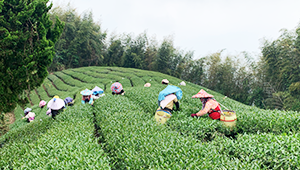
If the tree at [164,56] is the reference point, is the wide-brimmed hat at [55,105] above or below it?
below

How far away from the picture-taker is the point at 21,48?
239 inches

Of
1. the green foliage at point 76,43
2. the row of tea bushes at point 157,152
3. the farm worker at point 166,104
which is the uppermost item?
the green foliage at point 76,43

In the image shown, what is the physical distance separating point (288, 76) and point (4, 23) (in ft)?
76.5

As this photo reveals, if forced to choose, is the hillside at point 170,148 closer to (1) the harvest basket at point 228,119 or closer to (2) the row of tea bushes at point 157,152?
(2) the row of tea bushes at point 157,152

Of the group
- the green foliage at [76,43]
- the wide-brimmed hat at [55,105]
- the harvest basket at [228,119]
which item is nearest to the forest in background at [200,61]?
the green foliage at [76,43]

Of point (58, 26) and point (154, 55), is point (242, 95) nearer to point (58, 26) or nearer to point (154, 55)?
point (154, 55)

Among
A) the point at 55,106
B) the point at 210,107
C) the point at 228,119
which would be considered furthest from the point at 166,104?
the point at 55,106

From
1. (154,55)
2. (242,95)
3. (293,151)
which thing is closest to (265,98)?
(242,95)

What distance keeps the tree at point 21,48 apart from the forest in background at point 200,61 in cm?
2039

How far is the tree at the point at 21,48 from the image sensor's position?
568cm

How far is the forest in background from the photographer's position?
1697 cm

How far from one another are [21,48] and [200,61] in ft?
84.8

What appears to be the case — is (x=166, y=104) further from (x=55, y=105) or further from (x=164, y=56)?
(x=164, y=56)

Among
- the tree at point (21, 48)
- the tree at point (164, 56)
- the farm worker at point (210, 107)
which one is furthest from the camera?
the tree at point (164, 56)
